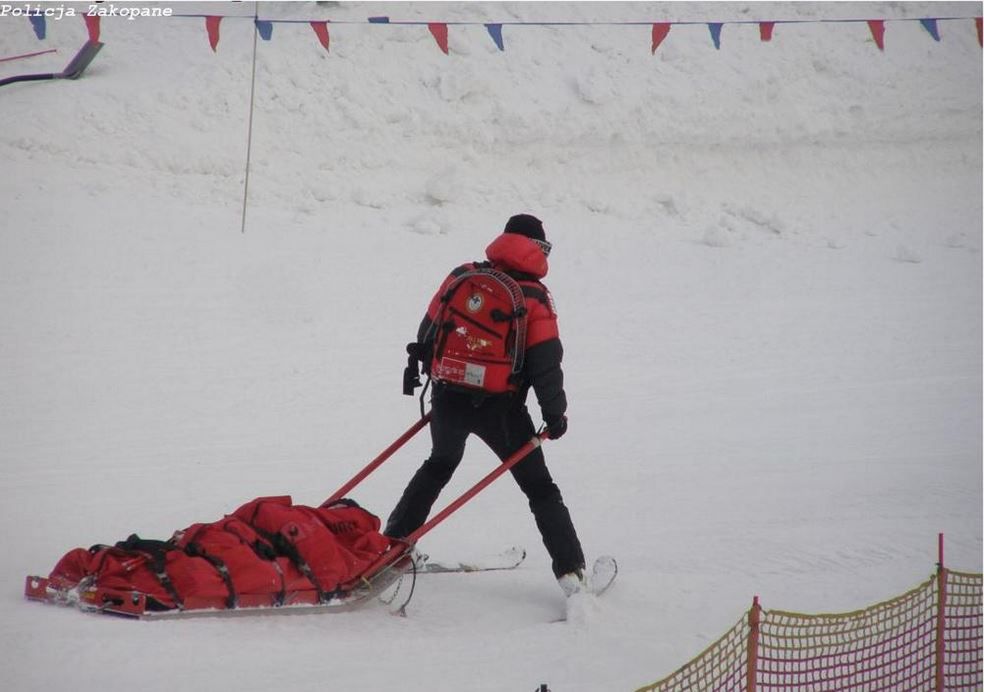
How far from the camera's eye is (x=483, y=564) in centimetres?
572

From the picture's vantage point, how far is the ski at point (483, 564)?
563cm

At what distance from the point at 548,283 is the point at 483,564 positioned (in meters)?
6.52

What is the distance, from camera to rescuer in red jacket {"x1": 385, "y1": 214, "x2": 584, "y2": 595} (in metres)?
4.91

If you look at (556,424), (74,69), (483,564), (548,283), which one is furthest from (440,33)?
(556,424)

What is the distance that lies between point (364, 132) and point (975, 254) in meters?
7.62

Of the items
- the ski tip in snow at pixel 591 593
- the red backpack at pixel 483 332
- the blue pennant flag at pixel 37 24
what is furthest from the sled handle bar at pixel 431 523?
the blue pennant flag at pixel 37 24

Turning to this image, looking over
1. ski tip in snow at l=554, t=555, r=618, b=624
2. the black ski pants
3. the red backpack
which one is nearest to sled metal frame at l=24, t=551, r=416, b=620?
the black ski pants

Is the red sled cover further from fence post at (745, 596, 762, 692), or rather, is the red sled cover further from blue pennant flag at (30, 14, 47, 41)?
blue pennant flag at (30, 14, 47, 41)

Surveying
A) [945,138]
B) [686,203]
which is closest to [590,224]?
[686,203]

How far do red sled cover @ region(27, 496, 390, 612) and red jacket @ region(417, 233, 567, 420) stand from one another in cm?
97

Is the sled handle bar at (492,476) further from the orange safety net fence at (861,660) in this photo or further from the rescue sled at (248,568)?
the orange safety net fence at (861,660)

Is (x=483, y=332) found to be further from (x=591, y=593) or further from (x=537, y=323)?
(x=591, y=593)

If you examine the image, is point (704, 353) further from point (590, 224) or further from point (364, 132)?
point (364, 132)

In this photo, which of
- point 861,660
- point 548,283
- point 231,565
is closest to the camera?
point 861,660
